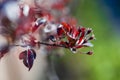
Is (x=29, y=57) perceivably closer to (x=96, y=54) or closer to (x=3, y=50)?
(x=3, y=50)

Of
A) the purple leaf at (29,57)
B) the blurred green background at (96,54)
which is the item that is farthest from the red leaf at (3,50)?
the blurred green background at (96,54)

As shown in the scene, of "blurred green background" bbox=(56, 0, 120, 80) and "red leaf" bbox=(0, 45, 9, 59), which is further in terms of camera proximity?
"blurred green background" bbox=(56, 0, 120, 80)

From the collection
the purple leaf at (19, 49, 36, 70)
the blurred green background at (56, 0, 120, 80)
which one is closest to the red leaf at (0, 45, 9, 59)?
the purple leaf at (19, 49, 36, 70)

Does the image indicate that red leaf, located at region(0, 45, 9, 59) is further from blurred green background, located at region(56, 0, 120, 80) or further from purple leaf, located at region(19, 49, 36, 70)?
blurred green background, located at region(56, 0, 120, 80)

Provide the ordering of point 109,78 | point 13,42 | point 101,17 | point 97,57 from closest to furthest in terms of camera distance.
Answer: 1. point 13,42
2. point 109,78
3. point 97,57
4. point 101,17

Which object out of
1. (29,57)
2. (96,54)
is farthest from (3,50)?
(96,54)

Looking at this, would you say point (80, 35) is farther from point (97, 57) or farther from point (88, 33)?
point (97, 57)

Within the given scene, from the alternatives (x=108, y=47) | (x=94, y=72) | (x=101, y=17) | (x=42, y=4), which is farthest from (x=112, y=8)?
(x=42, y=4)

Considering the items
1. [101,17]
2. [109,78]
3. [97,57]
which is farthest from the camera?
[101,17]
